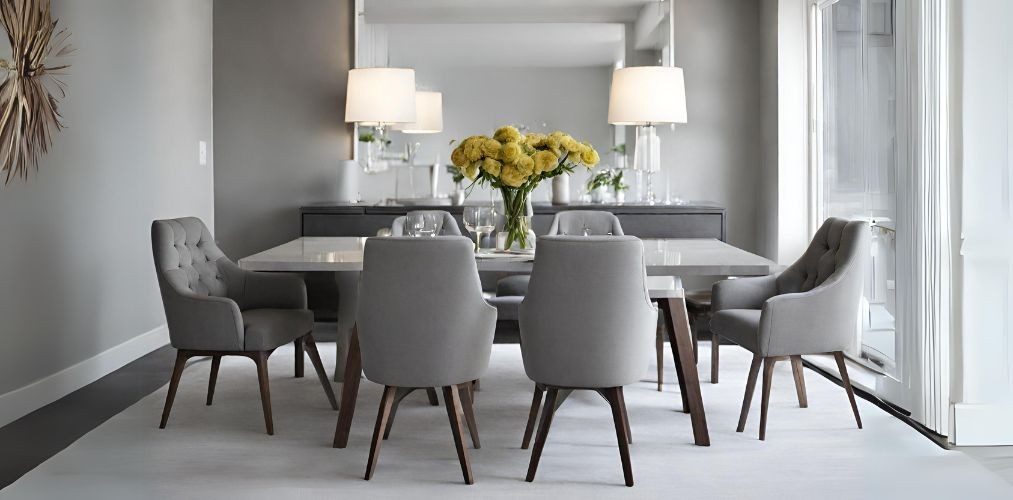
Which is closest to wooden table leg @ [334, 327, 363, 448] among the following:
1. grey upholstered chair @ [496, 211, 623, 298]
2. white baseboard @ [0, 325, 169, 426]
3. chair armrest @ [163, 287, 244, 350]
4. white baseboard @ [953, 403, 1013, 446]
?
chair armrest @ [163, 287, 244, 350]

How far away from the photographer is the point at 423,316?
2.99 metres

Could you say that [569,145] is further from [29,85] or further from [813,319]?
[29,85]

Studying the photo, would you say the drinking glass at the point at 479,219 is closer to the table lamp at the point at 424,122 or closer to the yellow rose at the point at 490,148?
the yellow rose at the point at 490,148

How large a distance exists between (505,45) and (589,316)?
11.5ft

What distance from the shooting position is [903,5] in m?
3.79

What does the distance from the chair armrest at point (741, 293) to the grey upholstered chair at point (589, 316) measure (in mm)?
1211

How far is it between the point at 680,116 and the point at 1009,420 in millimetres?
2609

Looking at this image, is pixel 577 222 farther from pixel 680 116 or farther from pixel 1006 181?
pixel 1006 181

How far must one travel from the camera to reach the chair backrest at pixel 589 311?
9.67ft

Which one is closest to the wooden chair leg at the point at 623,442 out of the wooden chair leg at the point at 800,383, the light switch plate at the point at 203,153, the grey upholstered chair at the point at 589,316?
the grey upholstered chair at the point at 589,316

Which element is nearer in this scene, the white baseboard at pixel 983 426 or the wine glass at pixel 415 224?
the white baseboard at pixel 983 426

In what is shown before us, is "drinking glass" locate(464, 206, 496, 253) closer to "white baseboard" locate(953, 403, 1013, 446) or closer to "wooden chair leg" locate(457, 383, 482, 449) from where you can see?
"wooden chair leg" locate(457, 383, 482, 449)

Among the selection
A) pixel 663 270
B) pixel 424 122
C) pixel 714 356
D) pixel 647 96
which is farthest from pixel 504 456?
pixel 424 122

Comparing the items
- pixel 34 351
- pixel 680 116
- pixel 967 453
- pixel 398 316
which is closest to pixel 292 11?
pixel 680 116
